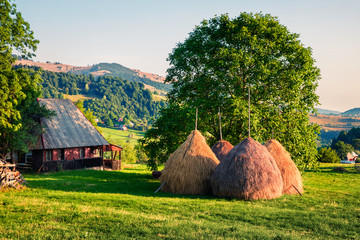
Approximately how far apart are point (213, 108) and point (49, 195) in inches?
505

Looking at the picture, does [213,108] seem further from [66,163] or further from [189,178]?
[66,163]

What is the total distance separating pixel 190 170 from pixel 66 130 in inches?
726

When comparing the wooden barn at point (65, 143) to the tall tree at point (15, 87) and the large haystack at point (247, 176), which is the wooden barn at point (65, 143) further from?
the large haystack at point (247, 176)

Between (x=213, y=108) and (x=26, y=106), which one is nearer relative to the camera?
(x=213, y=108)

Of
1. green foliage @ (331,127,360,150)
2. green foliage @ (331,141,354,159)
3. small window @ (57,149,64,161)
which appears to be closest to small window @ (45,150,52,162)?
small window @ (57,149,64,161)

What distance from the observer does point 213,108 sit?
23.1 metres

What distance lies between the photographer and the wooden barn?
92.6ft

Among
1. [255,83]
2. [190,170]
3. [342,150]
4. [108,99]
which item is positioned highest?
[108,99]

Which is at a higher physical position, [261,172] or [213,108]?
[213,108]

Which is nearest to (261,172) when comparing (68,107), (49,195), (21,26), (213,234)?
(213,234)

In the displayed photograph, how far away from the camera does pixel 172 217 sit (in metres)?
11.1

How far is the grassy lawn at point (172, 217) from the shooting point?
915cm

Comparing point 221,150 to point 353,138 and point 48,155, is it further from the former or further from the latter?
point 353,138

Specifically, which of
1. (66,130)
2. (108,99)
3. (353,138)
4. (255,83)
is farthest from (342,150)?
(108,99)
